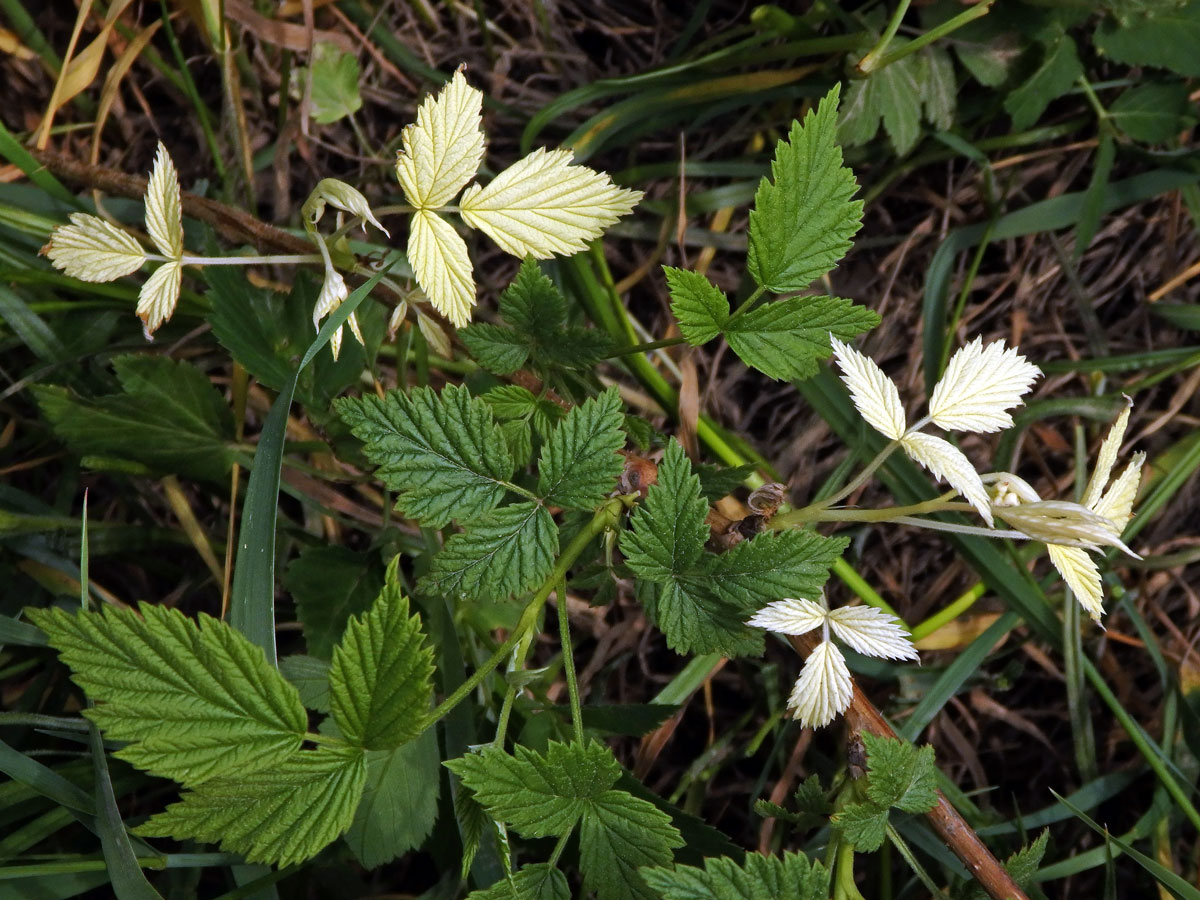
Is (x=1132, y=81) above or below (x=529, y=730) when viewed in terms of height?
above

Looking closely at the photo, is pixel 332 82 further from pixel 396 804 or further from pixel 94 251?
pixel 396 804

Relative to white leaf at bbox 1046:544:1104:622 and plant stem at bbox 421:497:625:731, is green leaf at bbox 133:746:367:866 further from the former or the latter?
white leaf at bbox 1046:544:1104:622

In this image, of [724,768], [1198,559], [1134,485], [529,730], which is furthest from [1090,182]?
[529,730]

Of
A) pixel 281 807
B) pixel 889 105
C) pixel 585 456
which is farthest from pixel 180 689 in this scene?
pixel 889 105

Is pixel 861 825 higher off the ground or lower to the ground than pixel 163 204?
lower

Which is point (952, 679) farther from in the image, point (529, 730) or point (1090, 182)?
point (1090, 182)

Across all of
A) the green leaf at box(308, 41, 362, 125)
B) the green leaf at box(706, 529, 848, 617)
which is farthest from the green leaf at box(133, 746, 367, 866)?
the green leaf at box(308, 41, 362, 125)
